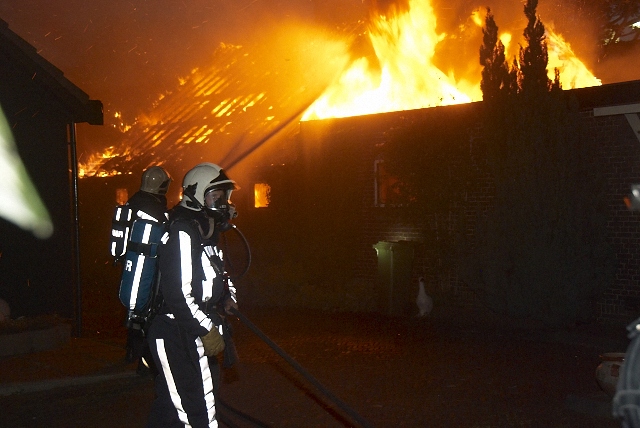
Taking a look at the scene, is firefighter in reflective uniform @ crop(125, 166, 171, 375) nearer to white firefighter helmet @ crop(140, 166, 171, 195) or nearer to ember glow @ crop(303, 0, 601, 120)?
white firefighter helmet @ crop(140, 166, 171, 195)

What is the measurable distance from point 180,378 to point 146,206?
198 cm

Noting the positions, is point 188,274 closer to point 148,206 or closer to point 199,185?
point 199,185

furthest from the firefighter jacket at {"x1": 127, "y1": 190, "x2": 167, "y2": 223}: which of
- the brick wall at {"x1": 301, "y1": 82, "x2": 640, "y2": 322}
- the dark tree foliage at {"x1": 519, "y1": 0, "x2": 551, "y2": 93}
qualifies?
the dark tree foliage at {"x1": 519, "y1": 0, "x2": 551, "y2": 93}

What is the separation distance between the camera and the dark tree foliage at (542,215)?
11758 mm

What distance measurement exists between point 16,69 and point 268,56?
17.1 meters

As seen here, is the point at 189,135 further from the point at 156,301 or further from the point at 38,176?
the point at 156,301

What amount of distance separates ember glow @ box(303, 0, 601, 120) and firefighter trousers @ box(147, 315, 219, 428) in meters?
14.0

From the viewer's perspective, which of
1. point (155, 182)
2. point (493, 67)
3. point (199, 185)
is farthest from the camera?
point (493, 67)

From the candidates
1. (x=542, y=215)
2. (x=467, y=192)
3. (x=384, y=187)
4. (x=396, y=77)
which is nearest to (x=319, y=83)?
(x=396, y=77)

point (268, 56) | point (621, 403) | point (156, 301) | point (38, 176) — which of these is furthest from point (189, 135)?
point (621, 403)

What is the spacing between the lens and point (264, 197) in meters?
20.6

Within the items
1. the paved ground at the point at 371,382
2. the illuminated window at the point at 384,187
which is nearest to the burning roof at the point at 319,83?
the illuminated window at the point at 384,187

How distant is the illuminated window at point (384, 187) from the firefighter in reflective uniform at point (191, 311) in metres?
11.0

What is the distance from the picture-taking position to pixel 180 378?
4.48 metres
